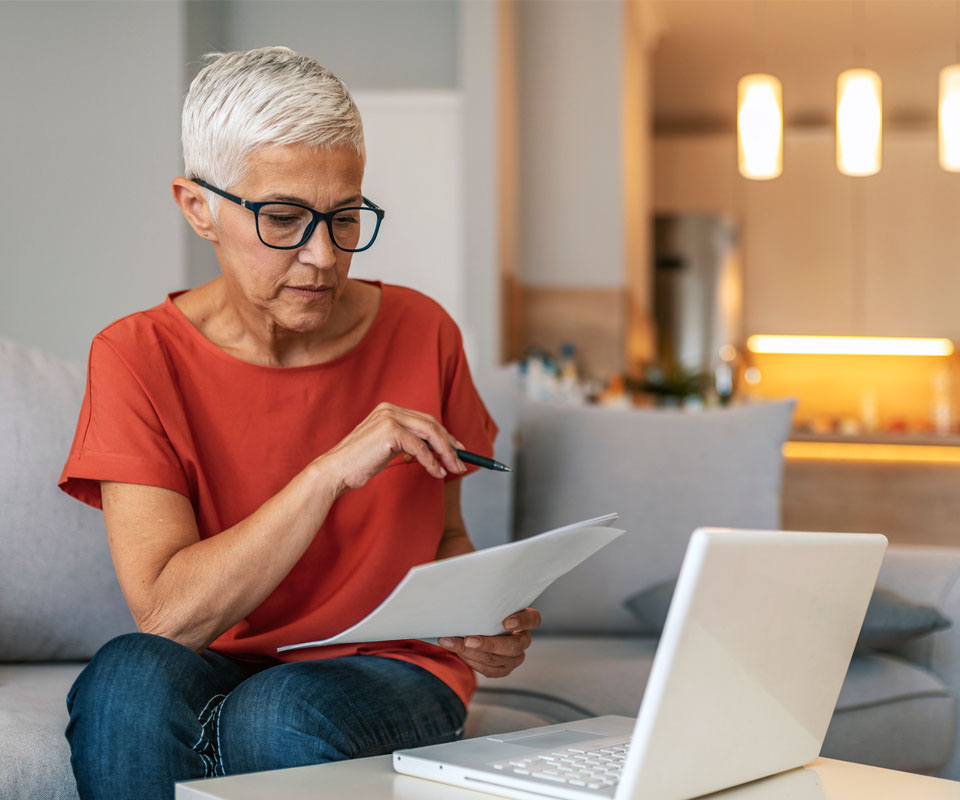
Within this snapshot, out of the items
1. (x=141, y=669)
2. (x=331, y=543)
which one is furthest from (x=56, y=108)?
(x=141, y=669)

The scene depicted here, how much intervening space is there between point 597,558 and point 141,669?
1170 millimetres

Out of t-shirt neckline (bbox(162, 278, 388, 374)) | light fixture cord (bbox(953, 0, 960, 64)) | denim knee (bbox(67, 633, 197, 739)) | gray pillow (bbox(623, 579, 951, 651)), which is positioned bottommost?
gray pillow (bbox(623, 579, 951, 651))


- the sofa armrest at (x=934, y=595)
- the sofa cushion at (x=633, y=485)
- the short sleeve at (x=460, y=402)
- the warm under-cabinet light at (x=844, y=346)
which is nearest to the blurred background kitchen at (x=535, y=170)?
the warm under-cabinet light at (x=844, y=346)

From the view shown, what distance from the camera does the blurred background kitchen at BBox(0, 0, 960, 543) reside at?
4004 millimetres

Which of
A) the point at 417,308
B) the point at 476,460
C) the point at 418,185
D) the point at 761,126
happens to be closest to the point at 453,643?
the point at 476,460

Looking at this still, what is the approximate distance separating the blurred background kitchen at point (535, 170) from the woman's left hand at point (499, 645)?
6.06 feet

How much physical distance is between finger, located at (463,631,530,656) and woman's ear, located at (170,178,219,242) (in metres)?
0.55

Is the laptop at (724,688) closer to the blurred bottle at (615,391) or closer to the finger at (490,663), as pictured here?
the finger at (490,663)

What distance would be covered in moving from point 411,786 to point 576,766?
133 millimetres

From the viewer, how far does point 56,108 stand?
414 cm

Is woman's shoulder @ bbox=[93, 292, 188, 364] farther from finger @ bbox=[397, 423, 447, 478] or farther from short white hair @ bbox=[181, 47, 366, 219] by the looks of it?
finger @ bbox=[397, 423, 447, 478]

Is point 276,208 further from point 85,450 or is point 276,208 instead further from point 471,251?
point 471,251

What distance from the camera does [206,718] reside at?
3.31 ft

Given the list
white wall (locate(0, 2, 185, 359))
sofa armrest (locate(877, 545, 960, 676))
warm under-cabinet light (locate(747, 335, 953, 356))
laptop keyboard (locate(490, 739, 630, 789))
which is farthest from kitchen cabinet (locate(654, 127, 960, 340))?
laptop keyboard (locate(490, 739, 630, 789))
